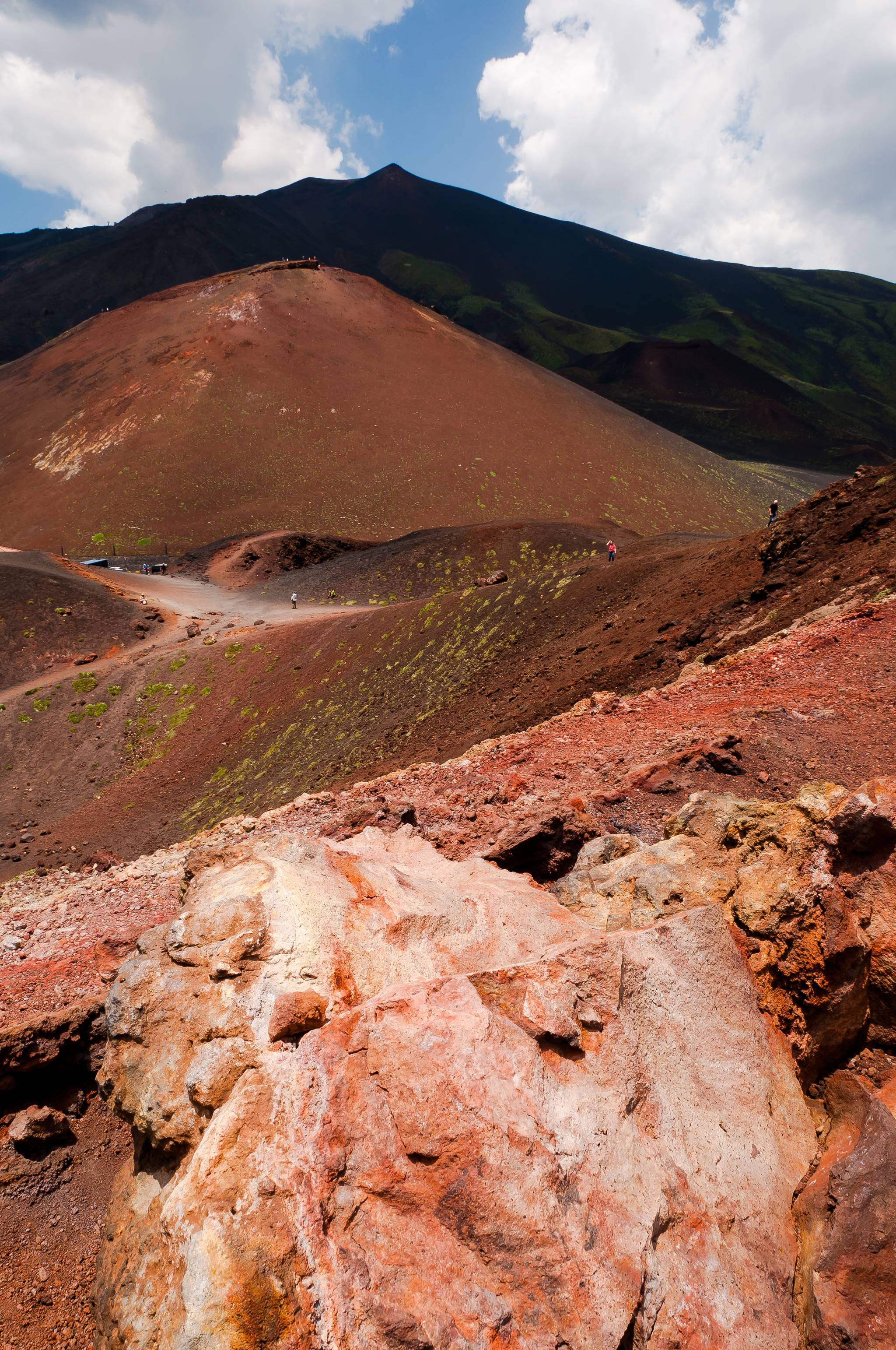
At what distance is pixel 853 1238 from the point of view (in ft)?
11.4

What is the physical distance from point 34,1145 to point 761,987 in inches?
218

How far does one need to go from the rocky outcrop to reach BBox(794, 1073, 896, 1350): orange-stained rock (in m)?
0.47

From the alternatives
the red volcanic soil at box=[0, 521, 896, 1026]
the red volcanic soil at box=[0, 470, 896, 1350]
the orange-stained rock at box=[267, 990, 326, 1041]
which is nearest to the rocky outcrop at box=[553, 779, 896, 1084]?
the red volcanic soil at box=[0, 470, 896, 1350]

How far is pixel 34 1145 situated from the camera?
5.75 m

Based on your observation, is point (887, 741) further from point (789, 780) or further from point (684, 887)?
point (684, 887)

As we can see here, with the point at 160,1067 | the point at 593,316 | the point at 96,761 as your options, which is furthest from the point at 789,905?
the point at 593,316

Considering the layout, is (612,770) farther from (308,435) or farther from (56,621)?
(308,435)

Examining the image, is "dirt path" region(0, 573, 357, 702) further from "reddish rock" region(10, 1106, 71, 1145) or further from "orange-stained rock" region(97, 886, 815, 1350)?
"orange-stained rock" region(97, 886, 815, 1350)

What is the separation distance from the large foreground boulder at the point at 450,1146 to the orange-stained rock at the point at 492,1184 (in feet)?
0.03

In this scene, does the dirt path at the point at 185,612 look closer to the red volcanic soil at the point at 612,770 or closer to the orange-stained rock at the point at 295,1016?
the red volcanic soil at the point at 612,770

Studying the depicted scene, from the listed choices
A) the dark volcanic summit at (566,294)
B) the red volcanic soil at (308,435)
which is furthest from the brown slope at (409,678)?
the dark volcanic summit at (566,294)

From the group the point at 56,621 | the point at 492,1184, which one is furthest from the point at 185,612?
the point at 492,1184

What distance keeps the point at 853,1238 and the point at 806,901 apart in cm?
172

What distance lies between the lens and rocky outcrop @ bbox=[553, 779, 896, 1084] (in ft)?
14.2
